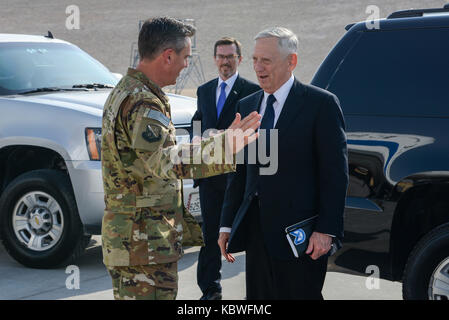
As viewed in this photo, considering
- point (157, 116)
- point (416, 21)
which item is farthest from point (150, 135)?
point (416, 21)

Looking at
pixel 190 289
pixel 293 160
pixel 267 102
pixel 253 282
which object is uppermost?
pixel 267 102

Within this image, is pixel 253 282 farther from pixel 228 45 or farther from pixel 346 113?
pixel 228 45

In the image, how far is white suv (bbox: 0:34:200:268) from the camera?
6426 mm

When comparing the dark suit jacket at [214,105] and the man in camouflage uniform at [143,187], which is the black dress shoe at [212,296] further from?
the man in camouflage uniform at [143,187]

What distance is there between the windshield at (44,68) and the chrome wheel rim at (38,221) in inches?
42.1

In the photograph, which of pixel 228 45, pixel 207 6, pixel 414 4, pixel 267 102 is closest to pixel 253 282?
pixel 267 102

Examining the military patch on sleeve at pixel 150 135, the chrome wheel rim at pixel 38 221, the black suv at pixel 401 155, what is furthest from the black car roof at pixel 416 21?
the chrome wheel rim at pixel 38 221

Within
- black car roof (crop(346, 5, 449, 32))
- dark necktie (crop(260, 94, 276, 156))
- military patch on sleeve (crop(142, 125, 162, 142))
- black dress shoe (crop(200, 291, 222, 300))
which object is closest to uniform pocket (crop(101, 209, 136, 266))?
military patch on sleeve (crop(142, 125, 162, 142))

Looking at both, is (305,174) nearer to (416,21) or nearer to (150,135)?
(150,135)

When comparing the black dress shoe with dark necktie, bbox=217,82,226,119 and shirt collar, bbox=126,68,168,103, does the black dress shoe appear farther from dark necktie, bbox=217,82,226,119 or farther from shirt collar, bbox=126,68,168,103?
shirt collar, bbox=126,68,168,103

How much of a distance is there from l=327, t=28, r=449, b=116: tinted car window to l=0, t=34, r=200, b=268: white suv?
7.67ft

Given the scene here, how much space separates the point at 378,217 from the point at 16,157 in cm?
385

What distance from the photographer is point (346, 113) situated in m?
4.64
